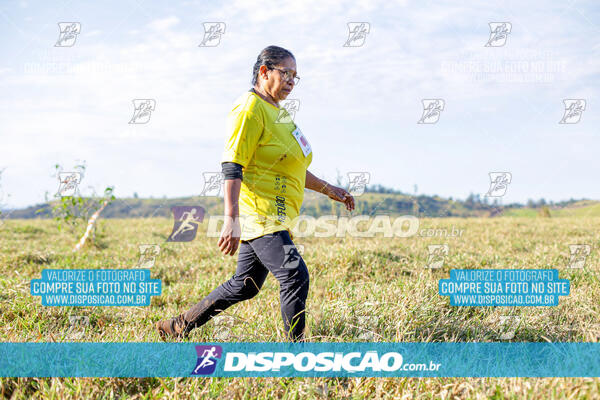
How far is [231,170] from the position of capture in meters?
2.75

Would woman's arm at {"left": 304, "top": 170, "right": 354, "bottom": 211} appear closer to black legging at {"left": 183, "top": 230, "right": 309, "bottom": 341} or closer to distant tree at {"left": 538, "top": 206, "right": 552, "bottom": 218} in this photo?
black legging at {"left": 183, "top": 230, "right": 309, "bottom": 341}

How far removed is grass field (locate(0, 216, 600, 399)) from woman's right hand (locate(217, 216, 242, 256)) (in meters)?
0.81

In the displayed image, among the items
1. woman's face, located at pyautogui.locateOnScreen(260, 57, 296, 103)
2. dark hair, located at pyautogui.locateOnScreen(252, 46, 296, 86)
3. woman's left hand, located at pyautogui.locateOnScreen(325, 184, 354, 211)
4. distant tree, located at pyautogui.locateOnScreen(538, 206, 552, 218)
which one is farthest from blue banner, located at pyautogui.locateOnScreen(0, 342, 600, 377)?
distant tree, located at pyautogui.locateOnScreen(538, 206, 552, 218)

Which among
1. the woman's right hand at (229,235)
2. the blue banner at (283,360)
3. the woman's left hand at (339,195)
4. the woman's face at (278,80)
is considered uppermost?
the woman's face at (278,80)

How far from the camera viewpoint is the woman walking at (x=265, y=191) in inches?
110

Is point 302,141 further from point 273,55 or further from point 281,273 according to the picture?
point 281,273

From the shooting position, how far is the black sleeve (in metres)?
2.75

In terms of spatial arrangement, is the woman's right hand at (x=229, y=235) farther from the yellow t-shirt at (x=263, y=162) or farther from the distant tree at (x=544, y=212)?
the distant tree at (x=544, y=212)

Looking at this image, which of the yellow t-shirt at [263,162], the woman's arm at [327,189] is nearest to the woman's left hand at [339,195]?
the woman's arm at [327,189]

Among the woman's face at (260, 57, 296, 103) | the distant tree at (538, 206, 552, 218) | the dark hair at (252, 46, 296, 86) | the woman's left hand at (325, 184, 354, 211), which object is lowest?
the distant tree at (538, 206, 552, 218)

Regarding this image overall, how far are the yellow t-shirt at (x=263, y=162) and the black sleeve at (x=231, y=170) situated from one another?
0.03 metres

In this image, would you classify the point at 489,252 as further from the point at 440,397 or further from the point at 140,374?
the point at 140,374

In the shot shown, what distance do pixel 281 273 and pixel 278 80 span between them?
4.54ft

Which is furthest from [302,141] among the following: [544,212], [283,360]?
[544,212]
